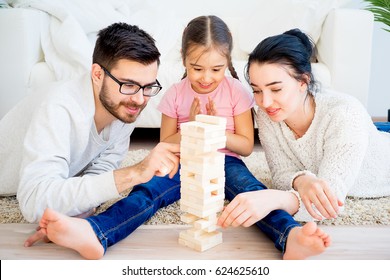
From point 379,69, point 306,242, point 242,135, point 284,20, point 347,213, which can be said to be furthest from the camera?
point 379,69

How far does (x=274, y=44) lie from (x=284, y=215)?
0.43 metres

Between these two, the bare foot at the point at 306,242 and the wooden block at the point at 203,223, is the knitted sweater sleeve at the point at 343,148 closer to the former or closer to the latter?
the bare foot at the point at 306,242

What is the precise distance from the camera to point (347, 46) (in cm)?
198

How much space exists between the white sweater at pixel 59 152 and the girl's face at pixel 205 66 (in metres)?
0.26

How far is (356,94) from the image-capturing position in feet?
6.74

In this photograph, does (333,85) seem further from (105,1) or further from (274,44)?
(105,1)

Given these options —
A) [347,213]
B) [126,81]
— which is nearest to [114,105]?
[126,81]

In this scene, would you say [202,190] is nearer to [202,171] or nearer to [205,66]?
[202,171]

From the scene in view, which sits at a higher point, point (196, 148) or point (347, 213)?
point (196, 148)

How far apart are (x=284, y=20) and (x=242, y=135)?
35.7 inches

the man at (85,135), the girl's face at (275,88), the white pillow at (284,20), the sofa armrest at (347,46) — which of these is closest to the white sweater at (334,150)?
the girl's face at (275,88)

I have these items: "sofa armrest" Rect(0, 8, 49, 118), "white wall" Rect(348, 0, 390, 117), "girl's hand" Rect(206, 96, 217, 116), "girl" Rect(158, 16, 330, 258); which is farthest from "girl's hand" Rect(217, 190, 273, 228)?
"white wall" Rect(348, 0, 390, 117)

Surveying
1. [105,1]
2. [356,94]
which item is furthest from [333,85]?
[105,1]
